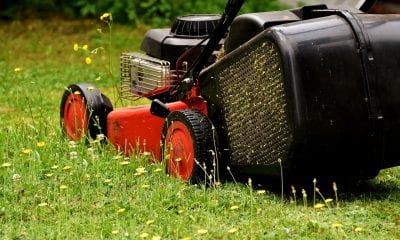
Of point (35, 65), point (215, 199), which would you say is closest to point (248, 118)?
point (215, 199)

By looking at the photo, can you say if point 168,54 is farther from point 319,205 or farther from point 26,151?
point 319,205

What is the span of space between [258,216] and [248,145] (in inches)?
16.4

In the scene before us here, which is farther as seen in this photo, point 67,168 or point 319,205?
point 67,168

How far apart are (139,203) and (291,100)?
777 millimetres

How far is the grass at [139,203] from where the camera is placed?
12.3ft

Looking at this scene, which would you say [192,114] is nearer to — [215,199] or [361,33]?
[215,199]

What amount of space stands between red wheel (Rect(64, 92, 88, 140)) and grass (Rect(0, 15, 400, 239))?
7cm

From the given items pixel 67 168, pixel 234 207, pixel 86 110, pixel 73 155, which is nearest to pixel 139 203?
pixel 234 207

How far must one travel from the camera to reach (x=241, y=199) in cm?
414


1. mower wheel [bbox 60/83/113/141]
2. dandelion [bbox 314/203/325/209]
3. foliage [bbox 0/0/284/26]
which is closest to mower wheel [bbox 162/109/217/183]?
dandelion [bbox 314/203/325/209]

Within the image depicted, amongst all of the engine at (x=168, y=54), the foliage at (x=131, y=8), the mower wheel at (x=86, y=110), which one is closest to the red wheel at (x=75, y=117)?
the mower wheel at (x=86, y=110)

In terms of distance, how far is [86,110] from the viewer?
5168 mm

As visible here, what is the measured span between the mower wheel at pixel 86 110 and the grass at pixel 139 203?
11 cm

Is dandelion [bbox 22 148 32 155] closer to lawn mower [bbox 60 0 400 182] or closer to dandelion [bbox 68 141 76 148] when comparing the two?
dandelion [bbox 68 141 76 148]
